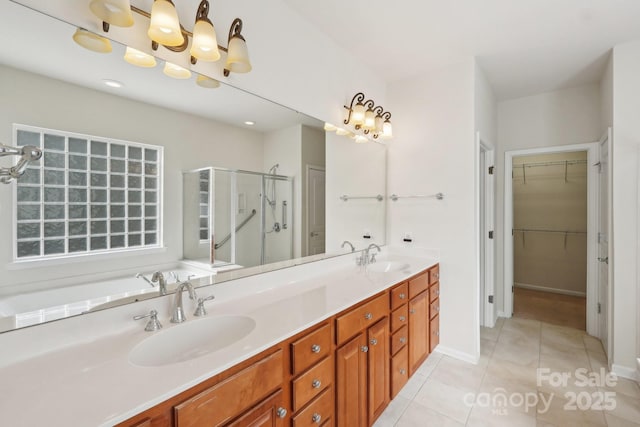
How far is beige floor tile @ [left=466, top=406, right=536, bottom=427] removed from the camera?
1821 millimetres

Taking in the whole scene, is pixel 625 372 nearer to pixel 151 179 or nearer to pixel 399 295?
pixel 399 295

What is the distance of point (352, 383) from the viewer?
1508 mm

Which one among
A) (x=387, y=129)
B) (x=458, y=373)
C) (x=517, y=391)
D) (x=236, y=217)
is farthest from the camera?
(x=387, y=129)

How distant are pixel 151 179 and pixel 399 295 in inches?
62.5

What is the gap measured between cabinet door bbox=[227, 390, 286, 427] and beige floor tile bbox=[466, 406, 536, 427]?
1385mm

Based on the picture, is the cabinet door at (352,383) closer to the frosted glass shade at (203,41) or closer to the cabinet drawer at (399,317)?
the cabinet drawer at (399,317)

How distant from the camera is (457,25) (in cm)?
212

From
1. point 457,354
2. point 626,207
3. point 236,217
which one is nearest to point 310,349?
point 236,217

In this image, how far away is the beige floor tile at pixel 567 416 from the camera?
72.4 inches

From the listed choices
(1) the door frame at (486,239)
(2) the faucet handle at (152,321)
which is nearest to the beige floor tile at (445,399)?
(1) the door frame at (486,239)

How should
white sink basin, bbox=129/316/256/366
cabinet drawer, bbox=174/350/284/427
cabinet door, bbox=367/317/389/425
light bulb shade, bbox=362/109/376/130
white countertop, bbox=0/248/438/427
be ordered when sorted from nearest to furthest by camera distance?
white countertop, bbox=0/248/438/427
cabinet drawer, bbox=174/350/284/427
white sink basin, bbox=129/316/256/366
cabinet door, bbox=367/317/389/425
light bulb shade, bbox=362/109/376/130

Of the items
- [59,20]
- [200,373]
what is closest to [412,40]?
[59,20]

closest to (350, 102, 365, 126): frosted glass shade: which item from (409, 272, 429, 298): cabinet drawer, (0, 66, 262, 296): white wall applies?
(0, 66, 262, 296): white wall

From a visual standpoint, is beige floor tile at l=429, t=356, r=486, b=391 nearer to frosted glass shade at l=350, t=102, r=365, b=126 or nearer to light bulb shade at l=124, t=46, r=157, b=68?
frosted glass shade at l=350, t=102, r=365, b=126
